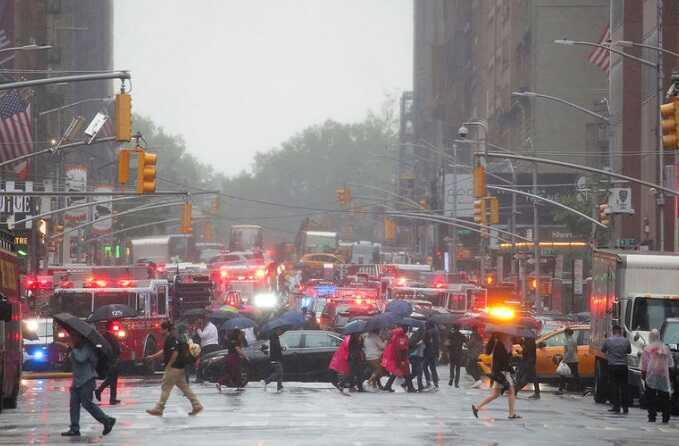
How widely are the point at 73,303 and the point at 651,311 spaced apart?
60.2ft

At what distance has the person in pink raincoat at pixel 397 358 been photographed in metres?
37.7

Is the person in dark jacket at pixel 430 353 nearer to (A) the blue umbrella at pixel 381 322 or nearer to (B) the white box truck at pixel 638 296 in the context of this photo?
(A) the blue umbrella at pixel 381 322

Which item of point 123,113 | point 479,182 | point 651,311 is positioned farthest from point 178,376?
point 479,182

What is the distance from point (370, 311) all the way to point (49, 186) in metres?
23.2

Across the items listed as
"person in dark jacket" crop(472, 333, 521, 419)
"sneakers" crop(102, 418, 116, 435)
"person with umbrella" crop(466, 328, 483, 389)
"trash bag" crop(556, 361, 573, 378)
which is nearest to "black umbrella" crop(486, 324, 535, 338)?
"person in dark jacket" crop(472, 333, 521, 419)

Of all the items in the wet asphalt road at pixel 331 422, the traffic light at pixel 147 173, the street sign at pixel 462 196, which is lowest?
the wet asphalt road at pixel 331 422

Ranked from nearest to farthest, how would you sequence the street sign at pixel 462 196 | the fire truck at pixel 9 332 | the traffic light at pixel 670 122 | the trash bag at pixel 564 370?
1. the fire truck at pixel 9 332
2. the traffic light at pixel 670 122
3. the trash bag at pixel 564 370
4. the street sign at pixel 462 196

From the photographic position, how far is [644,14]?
7350 cm

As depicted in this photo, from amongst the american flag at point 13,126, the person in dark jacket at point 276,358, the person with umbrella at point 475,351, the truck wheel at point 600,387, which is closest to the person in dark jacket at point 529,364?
the truck wheel at point 600,387

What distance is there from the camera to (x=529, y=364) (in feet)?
119

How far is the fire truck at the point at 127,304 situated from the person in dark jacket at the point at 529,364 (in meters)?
11.6

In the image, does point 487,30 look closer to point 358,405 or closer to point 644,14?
point 644,14

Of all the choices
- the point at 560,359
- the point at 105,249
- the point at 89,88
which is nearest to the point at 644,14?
the point at 560,359

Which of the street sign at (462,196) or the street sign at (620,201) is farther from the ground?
the street sign at (462,196)
